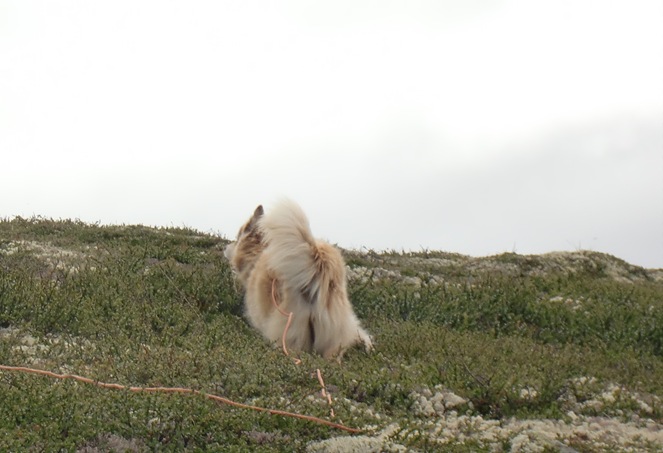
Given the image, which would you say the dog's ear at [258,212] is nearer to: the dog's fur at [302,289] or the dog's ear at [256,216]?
the dog's ear at [256,216]

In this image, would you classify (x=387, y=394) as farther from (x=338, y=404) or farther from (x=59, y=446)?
(x=59, y=446)

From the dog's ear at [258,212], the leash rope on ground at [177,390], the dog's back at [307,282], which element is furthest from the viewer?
the dog's ear at [258,212]

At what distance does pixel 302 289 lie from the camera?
8.82m

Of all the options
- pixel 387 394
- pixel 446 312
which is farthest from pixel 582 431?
pixel 446 312

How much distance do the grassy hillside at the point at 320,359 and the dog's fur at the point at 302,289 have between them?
0.89 feet

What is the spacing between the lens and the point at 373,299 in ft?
39.3

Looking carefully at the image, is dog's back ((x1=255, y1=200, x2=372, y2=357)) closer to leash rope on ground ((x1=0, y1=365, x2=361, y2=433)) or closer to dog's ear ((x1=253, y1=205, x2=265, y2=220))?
dog's ear ((x1=253, y1=205, x2=265, y2=220))

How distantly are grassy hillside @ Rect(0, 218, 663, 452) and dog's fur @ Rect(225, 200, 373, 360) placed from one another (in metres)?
0.27

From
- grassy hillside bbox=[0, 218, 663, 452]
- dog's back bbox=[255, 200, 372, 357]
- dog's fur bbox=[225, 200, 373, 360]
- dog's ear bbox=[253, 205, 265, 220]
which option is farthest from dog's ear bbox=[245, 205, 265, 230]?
dog's back bbox=[255, 200, 372, 357]

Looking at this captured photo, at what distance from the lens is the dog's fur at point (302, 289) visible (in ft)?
27.9

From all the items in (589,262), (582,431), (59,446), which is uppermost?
(589,262)

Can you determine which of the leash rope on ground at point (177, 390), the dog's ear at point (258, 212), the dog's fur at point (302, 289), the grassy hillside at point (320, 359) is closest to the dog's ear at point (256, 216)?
the dog's ear at point (258, 212)

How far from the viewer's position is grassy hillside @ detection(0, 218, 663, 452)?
5.54 m

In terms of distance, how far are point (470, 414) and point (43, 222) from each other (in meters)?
11.8
